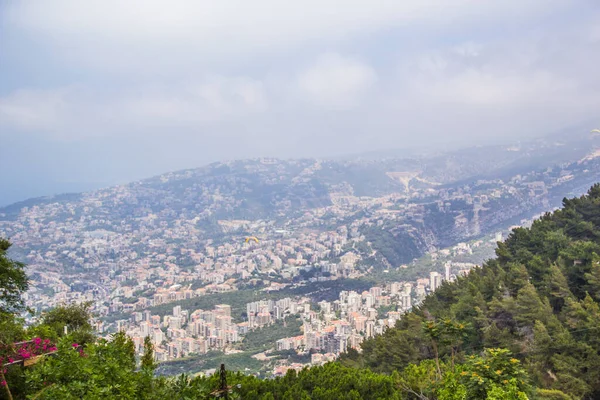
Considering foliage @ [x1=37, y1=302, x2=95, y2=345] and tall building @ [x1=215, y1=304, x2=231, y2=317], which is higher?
foliage @ [x1=37, y1=302, x2=95, y2=345]

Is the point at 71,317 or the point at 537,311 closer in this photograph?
the point at 537,311

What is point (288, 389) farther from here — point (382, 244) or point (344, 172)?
point (344, 172)

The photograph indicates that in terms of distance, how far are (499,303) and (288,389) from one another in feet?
22.0

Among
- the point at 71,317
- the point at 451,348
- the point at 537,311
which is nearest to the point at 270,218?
the point at 71,317

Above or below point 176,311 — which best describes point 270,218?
above

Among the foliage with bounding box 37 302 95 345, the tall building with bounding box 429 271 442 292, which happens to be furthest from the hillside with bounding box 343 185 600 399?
the tall building with bounding box 429 271 442 292

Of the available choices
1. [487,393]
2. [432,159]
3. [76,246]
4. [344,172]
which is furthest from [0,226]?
[432,159]

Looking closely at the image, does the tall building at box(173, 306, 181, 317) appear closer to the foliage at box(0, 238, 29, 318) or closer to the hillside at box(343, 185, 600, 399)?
the hillside at box(343, 185, 600, 399)

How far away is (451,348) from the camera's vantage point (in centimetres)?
1005

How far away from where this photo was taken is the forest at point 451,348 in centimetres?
415

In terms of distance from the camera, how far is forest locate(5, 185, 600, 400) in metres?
4.15

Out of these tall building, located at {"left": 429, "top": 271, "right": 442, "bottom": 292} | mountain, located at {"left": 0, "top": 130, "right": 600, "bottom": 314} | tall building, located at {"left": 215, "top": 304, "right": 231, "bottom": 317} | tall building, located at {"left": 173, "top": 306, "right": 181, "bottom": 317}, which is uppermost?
mountain, located at {"left": 0, "top": 130, "right": 600, "bottom": 314}

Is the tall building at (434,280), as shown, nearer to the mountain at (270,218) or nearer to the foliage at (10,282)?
the mountain at (270,218)

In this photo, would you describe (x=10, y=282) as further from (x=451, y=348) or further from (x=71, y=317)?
(x=451, y=348)
